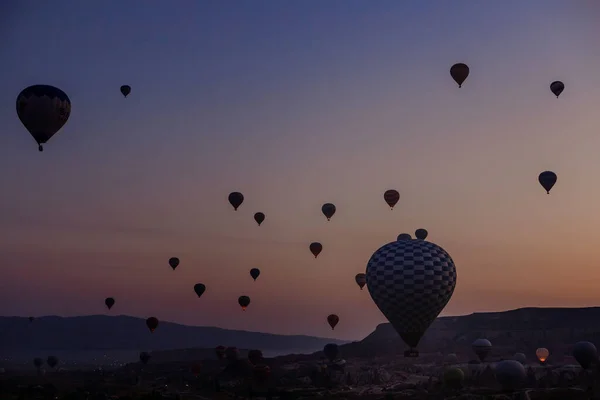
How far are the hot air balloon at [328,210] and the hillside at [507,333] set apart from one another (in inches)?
1647

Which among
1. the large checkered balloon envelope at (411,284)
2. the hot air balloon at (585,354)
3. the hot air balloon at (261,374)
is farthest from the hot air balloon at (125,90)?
the hot air balloon at (585,354)

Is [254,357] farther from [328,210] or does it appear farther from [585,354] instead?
[585,354]

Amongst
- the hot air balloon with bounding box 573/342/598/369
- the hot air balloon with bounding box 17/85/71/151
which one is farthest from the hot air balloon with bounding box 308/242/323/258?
the hot air balloon with bounding box 17/85/71/151

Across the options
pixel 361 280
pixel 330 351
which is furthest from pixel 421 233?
pixel 330 351

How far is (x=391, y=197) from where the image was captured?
212ft

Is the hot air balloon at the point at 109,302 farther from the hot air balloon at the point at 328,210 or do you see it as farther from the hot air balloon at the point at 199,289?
the hot air balloon at the point at 328,210

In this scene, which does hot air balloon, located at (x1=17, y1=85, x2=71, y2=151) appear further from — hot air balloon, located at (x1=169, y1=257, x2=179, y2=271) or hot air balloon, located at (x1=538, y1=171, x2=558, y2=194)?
hot air balloon, located at (x1=538, y1=171, x2=558, y2=194)

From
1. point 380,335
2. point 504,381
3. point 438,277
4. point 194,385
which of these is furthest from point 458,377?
point 380,335

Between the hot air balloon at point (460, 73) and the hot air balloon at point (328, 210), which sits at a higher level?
the hot air balloon at point (460, 73)

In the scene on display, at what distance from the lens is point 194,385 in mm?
70062

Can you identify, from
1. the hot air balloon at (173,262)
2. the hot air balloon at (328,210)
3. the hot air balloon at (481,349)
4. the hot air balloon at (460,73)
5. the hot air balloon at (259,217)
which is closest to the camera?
the hot air balloon at (460,73)

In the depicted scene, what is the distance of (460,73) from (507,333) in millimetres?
70954

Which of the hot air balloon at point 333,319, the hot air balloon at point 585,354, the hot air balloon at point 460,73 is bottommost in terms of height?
the hot air balloon at point 585,354

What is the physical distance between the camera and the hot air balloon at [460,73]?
5412cm
